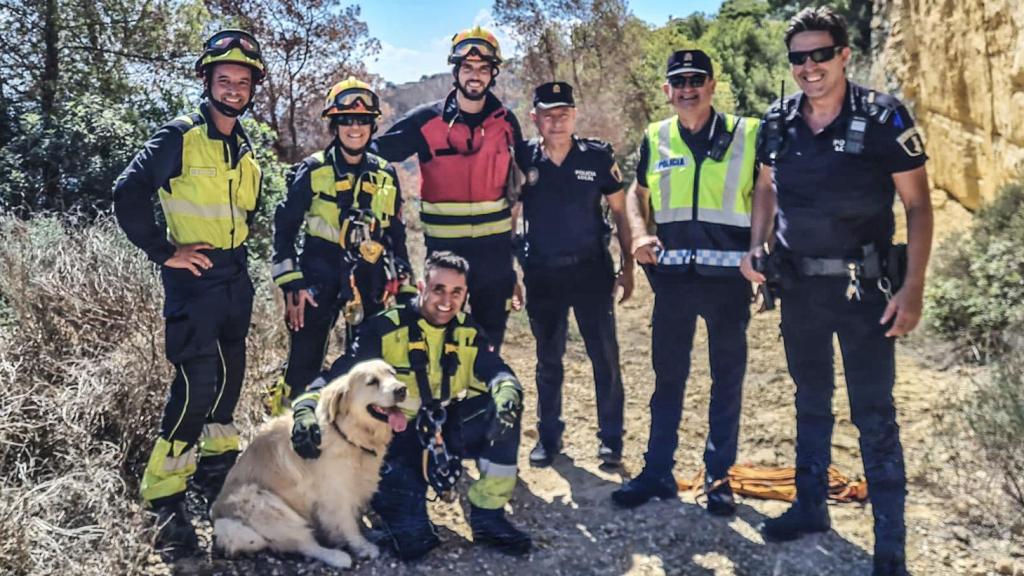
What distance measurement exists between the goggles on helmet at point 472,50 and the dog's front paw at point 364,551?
272 cm

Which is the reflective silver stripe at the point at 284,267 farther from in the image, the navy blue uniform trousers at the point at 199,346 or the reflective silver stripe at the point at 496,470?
the reflective silver stripe at the point at 496,470

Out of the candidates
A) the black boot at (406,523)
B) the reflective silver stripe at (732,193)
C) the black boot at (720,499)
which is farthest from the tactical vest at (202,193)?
the black boot at (720,499)

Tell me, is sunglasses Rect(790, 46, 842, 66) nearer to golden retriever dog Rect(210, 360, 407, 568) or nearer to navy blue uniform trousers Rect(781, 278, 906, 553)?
navy blue uniform trousers Rect(781, 278, 906, 553)

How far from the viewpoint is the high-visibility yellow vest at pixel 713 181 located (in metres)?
4.30

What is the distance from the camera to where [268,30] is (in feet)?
41.7

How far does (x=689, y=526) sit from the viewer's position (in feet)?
14.6

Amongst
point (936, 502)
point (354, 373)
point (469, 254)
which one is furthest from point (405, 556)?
point (936, 502)

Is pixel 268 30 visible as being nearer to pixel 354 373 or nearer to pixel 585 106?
pixel 585 106

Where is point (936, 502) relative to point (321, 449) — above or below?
below

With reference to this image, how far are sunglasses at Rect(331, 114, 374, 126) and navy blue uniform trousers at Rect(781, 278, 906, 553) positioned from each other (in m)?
2.45

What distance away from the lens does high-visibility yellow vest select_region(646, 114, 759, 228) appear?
14.1 feet

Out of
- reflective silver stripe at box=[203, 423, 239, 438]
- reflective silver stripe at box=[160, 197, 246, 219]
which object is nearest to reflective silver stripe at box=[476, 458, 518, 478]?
reflective silver stripe at box=[203, 423, 239, 438]

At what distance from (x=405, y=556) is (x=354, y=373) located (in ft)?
3.19

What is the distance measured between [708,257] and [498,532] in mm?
1813
